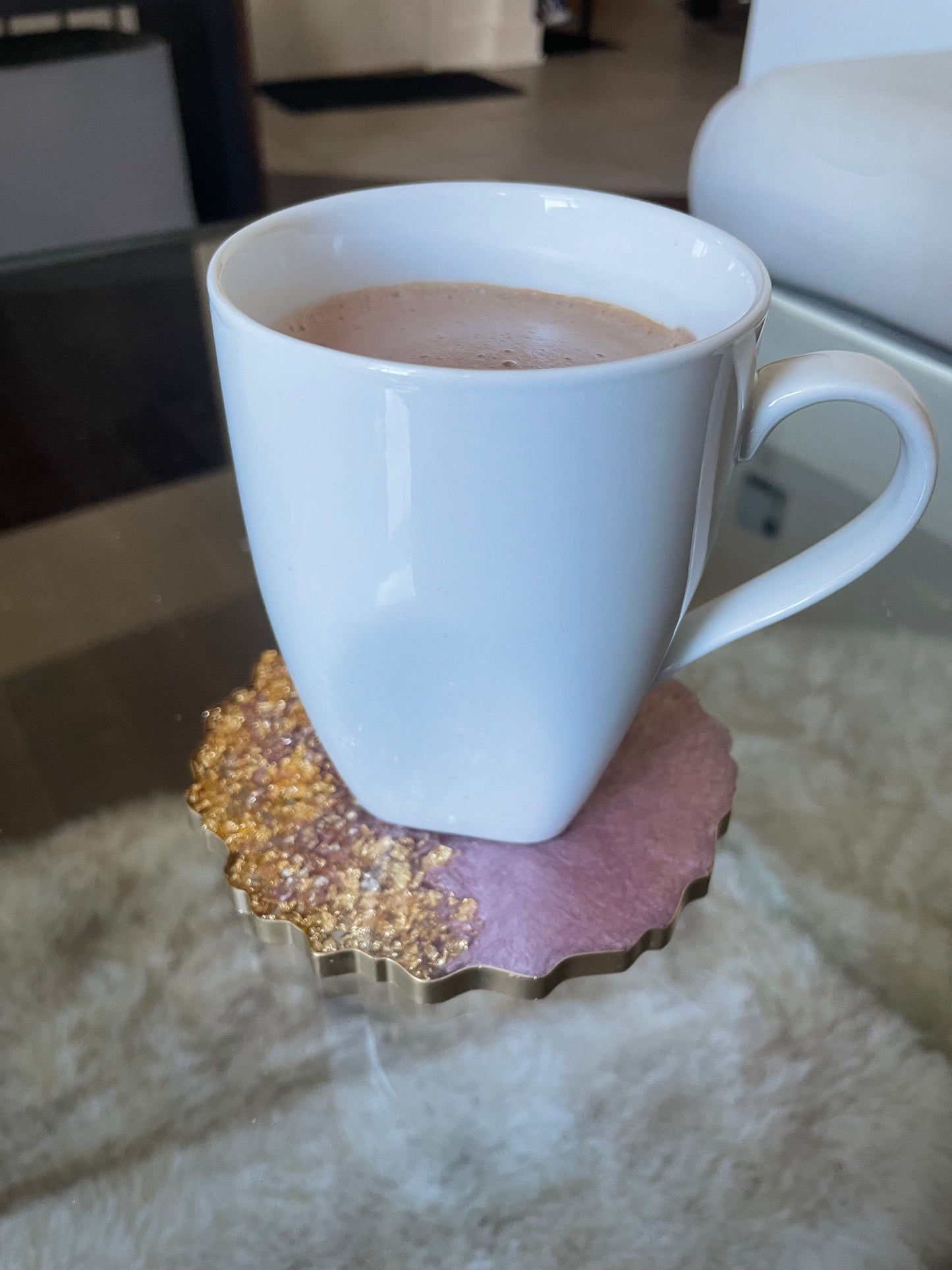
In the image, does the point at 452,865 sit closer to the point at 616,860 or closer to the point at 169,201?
the point at 616,860

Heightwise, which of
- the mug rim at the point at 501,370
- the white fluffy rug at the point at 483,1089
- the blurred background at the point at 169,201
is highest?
the mug rim at the point at 501,370

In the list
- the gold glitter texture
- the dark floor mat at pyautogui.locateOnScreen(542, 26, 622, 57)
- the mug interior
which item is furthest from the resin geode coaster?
the dark floor mat at pyautogui.locateOnScreen(542, 26, 622, 57)

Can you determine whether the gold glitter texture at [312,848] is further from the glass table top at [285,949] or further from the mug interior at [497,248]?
the mug interior at [497,248]

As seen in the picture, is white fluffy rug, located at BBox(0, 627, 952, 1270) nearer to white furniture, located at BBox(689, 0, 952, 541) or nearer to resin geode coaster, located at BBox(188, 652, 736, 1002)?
resin geode coaster, located at BBox(188, 652, 736, 1002)

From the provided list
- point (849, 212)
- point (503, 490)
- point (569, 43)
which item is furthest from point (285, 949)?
point (569, 43)

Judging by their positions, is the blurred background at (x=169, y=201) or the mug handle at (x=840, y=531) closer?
the mug handle at (x=840, y=531)

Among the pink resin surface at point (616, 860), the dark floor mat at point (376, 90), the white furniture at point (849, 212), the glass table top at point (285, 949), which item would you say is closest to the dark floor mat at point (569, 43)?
the dark floor mat at point (376, 90)

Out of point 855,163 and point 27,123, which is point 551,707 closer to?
point 855,163
